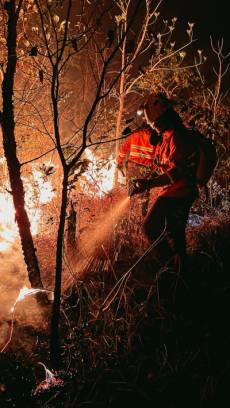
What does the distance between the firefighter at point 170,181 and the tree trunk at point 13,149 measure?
1287mm

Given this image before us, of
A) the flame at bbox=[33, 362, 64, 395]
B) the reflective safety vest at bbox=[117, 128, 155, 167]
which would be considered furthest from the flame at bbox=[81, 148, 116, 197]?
the flame at bbox=[33, 362, 64, 395]

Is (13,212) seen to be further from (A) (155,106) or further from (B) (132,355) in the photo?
(B) (132,355)

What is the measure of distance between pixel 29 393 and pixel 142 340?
1.11m

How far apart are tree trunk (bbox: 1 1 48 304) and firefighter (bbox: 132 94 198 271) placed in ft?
4.22

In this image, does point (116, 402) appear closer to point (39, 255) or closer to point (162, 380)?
point (162, 380)

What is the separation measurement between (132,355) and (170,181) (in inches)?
72.2

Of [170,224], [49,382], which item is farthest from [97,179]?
[49,382]

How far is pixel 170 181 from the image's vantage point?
3830 millimetres

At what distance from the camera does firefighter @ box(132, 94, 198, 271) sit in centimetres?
372

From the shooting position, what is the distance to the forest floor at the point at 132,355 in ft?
8.95

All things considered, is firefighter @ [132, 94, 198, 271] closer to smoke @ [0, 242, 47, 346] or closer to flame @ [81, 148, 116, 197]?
smoke @ [0, 242, 47, 346]

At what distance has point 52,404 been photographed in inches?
106

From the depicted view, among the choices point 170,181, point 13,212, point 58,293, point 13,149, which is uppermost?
point 13,149

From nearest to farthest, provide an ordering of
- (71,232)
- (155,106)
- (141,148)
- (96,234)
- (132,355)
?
1. (132,355)
2. (155,106)
3. (141,148)
4. (71,232)
5. (96,234)
